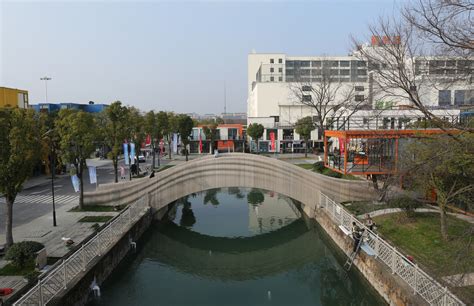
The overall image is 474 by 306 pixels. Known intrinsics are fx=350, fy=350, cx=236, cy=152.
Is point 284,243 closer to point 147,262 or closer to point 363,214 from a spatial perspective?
point 363,214

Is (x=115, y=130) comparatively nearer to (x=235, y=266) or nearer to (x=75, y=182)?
(x=75, y=182)

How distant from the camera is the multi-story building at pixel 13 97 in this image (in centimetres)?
4290

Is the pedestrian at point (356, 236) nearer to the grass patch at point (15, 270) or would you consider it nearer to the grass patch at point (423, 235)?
the grass patch at point (423, 235)

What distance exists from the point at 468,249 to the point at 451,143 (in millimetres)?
2745

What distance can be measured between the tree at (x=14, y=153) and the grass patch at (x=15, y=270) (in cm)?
233

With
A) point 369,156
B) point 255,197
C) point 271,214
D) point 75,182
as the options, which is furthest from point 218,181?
point 255,197

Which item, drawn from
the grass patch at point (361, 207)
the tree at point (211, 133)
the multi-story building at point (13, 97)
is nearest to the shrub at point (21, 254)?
the grass patch at point (361, 207)

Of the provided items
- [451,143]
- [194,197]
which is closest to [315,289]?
[451,143]

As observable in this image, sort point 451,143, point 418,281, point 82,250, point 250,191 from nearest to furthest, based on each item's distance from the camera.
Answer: point 451,143 → point 418,281 → point 82,250 → point 250,191

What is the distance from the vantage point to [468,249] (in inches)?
267

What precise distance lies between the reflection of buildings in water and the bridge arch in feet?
9.60

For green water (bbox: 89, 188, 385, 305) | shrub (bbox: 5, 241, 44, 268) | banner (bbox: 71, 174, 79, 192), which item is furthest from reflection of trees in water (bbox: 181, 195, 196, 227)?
shrub (bbox: 5, 241, 44, 268)

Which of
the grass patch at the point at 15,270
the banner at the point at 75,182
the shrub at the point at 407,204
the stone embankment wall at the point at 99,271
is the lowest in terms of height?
the stone embankment wall at the point at 99,271

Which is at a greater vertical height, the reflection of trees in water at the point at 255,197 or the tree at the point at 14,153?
the tree at the point at 14,153
